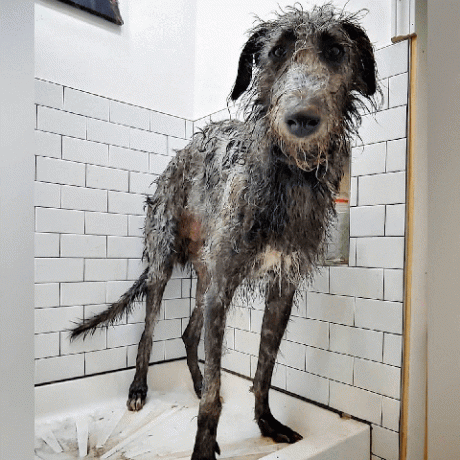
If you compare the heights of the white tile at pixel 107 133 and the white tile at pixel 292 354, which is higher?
the white tile at pixel 107 133

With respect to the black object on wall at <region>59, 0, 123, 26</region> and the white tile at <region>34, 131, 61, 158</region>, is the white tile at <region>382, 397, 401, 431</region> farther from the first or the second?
the black object on wall at <region>59, 0, 123, 26</region>

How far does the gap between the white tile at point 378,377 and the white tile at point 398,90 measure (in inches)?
30.1

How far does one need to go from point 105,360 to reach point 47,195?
0.63 m

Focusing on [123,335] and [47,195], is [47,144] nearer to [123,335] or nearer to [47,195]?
[47,195]

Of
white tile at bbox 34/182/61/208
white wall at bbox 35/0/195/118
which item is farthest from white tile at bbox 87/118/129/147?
white tile at bbox 34/182/61/208

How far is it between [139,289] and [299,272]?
2.17 ft

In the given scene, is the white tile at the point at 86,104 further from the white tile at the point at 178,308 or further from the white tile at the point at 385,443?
the white tile at the point at 385,443

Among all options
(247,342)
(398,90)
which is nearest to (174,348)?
(247,342)

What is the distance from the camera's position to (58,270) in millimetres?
1358

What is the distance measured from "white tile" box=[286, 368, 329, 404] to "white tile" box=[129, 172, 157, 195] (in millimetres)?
851

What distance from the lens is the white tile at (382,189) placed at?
3.66 ft

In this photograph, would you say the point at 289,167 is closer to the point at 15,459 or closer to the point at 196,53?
the point at 196,53

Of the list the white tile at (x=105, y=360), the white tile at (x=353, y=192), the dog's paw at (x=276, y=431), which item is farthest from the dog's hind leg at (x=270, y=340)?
the white tile at (x=105, y=360)

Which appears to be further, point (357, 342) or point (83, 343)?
point (83, 343)
